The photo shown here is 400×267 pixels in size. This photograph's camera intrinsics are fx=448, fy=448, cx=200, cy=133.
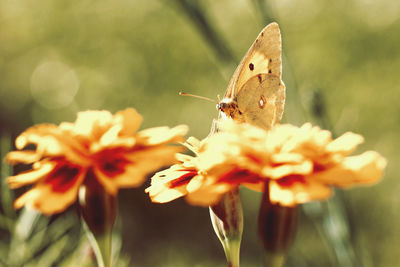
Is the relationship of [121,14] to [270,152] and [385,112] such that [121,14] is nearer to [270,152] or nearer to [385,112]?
[385,112]

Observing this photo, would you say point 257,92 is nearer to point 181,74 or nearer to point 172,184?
point 172,184

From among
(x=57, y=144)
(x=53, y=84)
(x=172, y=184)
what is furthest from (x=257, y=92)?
(x=53, y=84)

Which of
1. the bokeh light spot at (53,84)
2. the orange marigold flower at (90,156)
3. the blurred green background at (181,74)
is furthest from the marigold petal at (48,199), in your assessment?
the bokeh light spot at (53,84)

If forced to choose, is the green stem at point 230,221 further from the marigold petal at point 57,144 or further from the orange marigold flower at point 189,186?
the marigold petal at point 57,144

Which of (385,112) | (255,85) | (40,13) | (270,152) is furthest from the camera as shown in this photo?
(40,13)

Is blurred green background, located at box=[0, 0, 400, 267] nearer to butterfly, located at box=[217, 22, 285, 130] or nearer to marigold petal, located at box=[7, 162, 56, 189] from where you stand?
butterfly, located at box=[217, 22, 285, 130]

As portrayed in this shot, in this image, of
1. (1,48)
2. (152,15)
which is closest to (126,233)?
(152,15)

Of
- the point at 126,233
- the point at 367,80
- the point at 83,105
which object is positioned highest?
the point at 367,80
